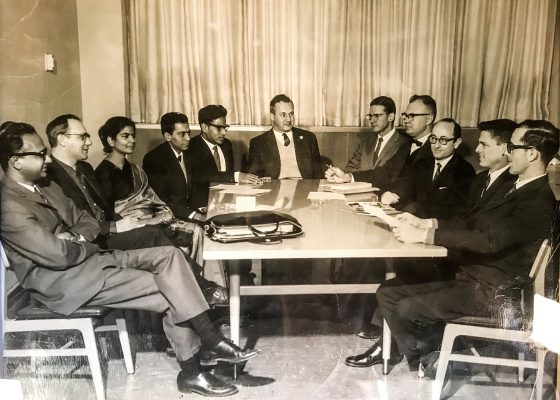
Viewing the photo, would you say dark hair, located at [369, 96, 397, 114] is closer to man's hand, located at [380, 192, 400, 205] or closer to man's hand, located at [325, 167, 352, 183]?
man's hand, located at [325, 167, 352, 183]

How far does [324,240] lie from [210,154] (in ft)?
4.46

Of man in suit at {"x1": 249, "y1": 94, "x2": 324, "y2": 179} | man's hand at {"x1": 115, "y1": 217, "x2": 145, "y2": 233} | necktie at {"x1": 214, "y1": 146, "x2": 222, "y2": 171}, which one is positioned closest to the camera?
man's hand at {"x1": 115, "y1": 217, "x2": 145, "y2": 233}

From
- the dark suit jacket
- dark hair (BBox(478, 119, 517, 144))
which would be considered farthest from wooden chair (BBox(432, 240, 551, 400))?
the dark suit jacket

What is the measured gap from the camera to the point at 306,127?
3.56 m

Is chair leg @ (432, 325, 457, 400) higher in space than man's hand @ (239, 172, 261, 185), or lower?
lower

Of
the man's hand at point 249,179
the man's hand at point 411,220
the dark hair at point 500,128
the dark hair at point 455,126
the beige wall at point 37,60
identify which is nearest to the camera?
the beige wall at point 37,60

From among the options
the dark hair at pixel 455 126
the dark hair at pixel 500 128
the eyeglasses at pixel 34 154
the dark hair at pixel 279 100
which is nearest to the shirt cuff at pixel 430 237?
the dark hair at pixel 500 128

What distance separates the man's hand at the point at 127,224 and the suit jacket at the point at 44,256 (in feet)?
1.30

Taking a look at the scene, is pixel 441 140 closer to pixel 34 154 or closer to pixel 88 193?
pixel 88 193

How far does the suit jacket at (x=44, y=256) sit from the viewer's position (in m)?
1.92

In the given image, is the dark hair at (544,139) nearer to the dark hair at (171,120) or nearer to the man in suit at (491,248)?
the man in suit at (491,248)

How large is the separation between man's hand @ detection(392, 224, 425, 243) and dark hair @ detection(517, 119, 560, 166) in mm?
609

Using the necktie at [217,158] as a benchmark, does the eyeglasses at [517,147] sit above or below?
above

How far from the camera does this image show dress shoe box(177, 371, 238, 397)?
2133 millimetres
